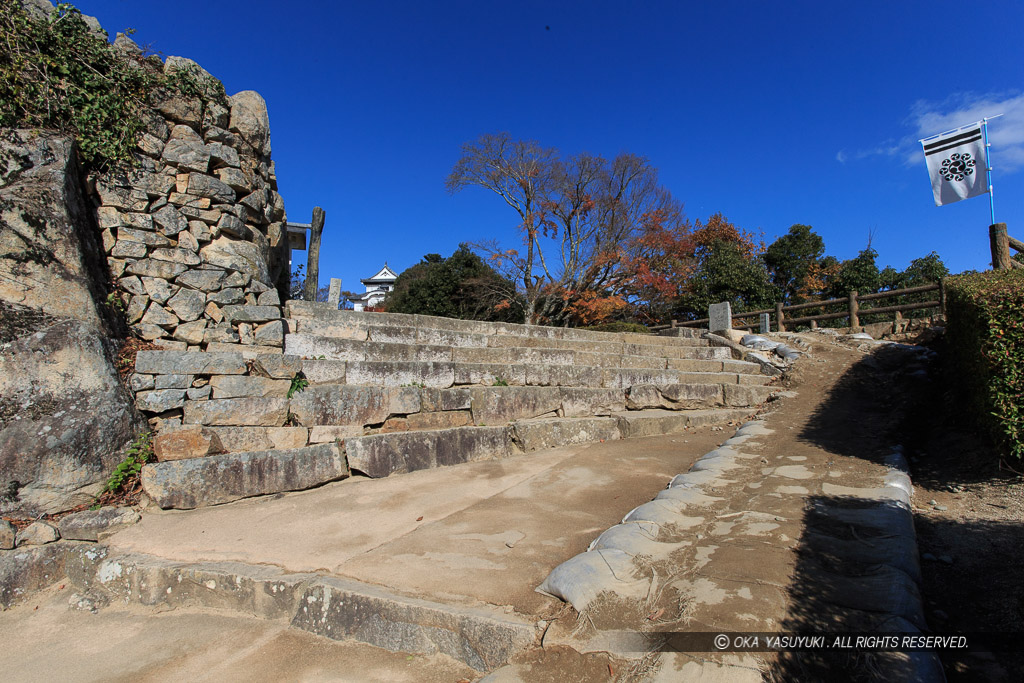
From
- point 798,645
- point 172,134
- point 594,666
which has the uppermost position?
point 172,134

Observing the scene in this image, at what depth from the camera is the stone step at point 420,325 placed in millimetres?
5730

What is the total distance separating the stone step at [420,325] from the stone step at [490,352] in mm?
373

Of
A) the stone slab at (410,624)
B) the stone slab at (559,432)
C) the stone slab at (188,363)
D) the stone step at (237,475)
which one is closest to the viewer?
the stone slab at (410,624)

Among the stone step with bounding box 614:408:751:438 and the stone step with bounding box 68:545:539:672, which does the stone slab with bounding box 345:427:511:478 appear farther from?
the stone step with bounding box 614:408:751:438

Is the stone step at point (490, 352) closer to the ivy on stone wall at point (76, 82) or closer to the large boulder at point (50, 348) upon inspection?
the large boulder at point (50, 348)

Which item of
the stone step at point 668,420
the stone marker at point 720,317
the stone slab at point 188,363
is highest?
the stone marker at point 720,317

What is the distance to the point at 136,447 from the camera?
3705mm

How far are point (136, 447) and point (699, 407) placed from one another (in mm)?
6753

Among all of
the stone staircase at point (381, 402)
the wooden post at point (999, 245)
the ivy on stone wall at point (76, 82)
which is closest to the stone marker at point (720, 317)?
the stone staircase at point (381, 402)

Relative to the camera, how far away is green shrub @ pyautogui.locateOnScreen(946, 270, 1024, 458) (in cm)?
318

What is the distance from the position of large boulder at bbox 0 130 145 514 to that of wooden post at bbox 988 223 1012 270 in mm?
9444

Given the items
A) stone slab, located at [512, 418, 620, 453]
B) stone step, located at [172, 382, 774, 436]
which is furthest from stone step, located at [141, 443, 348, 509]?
stone slab, located at [512, 418, 620, 453]

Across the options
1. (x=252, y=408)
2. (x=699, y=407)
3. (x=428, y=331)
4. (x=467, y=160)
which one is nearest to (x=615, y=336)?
(x=699, y=407)

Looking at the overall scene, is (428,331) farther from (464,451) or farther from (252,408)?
(252,408)
